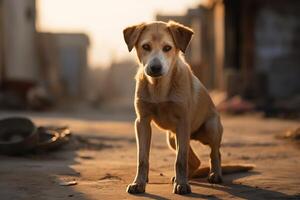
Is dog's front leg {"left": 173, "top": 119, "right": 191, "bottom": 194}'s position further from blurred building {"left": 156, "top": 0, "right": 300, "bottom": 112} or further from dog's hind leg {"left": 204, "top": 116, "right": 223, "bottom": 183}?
blurred building {"left": 156, "top": 0, "right": 300, "bottom": 112}

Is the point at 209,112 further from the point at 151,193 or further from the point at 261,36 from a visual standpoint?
the point at 261,36

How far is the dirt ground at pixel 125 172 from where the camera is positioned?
5.18 meters

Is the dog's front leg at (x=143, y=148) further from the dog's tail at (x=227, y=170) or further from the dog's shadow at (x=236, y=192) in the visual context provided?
the dog's tail at (x=227, y=170)

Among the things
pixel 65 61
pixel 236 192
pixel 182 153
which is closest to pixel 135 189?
pixel 182 153

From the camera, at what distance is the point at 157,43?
553 cm

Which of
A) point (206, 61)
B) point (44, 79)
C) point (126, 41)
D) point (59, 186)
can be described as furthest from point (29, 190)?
point (206, 61)

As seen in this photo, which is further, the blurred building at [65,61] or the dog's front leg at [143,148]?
the blurred building at [65,61]

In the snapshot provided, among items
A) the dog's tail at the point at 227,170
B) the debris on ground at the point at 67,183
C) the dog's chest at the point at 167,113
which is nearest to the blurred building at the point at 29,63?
the dog's tail at the point at 227,170

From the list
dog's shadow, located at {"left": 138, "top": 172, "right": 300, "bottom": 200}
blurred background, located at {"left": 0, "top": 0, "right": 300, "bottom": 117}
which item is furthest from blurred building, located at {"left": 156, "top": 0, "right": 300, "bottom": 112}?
dog's shadow, located at {"left": 138, "top": 172, "right": 300, "bottom": 200}

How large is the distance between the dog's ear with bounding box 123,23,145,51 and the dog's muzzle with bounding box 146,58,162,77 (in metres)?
0.44

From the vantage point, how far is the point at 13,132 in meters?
7.93

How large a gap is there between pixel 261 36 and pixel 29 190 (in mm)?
14874

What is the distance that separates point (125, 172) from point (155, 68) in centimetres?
143

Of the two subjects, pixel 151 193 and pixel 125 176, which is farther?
pixel 125 176
